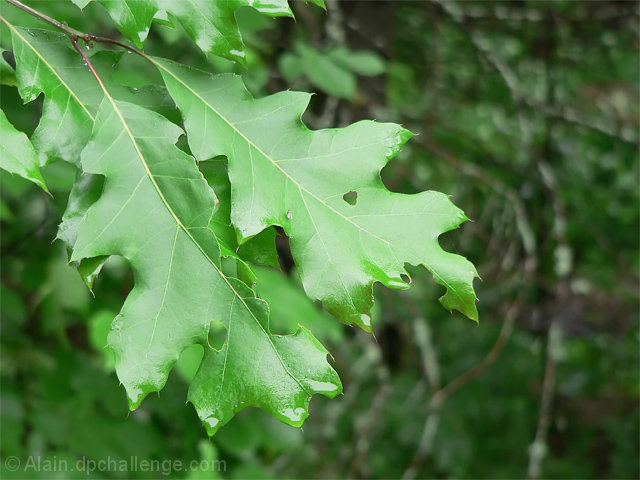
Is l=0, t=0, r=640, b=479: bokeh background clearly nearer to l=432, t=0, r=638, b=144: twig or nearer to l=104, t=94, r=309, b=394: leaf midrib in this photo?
l=432, t=0, r=638, b=144: twig

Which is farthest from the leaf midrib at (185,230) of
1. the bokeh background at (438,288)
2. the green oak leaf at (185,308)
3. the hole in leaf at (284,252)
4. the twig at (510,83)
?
the twig at (510,83)

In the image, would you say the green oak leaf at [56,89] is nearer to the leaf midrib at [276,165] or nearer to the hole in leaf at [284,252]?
the leaf midrib at [276,165]

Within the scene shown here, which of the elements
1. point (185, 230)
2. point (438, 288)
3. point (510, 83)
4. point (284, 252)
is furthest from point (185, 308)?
point (438, 288)

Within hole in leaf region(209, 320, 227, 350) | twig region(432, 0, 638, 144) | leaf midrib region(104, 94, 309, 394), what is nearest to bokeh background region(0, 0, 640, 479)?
twig region(432, 0, 638, 144)

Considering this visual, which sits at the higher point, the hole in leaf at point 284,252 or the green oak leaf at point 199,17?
the green oak leaf at point 199,17

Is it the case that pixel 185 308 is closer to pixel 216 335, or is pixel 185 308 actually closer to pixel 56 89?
pixel 56 89

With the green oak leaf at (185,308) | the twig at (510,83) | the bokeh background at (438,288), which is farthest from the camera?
the twig at (510,83)
